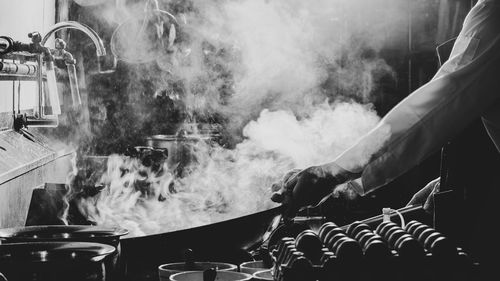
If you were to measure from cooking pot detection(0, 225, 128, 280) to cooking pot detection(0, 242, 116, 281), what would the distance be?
156 millimetres

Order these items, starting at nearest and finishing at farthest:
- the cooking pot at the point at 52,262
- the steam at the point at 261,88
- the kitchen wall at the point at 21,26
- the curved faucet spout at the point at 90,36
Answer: the cooking pot at the point at 52,262 < the curved faucet spout at the point at 90,36 < the kitchen wall at the point at 21,26 < the steam at the point at 261,88

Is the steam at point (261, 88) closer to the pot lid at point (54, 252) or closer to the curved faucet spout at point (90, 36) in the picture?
the curved faucet spout at point (90, 36)

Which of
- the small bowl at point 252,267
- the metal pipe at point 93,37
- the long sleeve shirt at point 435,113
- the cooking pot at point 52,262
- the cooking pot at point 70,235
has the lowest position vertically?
the small bowl at point 252,267

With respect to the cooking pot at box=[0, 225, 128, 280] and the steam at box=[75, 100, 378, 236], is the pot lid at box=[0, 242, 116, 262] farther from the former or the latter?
the steam at box=[75, 100, 378, 236]

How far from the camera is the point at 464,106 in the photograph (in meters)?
1.84

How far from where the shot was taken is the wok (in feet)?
6.99

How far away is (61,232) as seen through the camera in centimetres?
201

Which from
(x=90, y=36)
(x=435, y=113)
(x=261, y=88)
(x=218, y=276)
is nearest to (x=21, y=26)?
(x=90, y=36)

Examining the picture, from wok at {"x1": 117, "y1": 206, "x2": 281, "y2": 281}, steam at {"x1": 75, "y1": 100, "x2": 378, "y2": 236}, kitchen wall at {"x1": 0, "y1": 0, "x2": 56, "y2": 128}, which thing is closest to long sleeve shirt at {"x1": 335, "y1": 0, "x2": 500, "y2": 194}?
wok at {"x1": 117, "y1": 206, "x2": 281, "y2": 281}

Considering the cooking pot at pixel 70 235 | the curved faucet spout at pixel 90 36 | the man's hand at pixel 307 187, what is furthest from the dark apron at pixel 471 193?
the curved faucet spout at pixel 90 36

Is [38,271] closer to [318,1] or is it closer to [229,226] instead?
[229,226]

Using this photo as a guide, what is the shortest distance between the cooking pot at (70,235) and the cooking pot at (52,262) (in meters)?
0.16

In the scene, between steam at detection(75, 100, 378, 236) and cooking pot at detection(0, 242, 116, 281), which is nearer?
cooking pot at detection(0, 242, 116, 281)

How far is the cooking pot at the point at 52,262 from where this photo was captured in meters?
1.42
